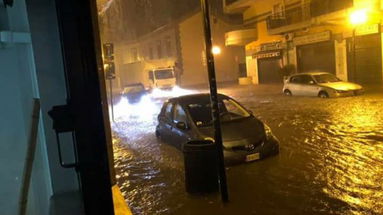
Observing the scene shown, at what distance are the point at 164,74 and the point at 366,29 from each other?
17717 mm

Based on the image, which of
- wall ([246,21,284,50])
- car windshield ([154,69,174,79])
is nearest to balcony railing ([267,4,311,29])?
wall ([246,21,284,50])

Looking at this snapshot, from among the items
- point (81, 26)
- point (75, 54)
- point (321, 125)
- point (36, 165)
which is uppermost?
point (81, 26)

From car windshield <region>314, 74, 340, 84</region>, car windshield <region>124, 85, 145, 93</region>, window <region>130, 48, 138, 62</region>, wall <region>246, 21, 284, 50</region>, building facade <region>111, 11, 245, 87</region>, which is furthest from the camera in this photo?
window <region>130, 48, 138, 62</region>

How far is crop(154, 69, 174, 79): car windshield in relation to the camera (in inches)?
1376

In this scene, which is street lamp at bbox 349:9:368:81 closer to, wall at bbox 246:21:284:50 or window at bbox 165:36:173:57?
wall at bbox 246:21:284:50

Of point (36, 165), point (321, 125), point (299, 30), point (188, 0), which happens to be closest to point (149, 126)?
point (321, 125)

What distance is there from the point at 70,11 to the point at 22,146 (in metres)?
1.16

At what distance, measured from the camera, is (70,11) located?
6.50ft

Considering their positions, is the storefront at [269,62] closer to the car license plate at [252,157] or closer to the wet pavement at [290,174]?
the wet pavement at [290,174]

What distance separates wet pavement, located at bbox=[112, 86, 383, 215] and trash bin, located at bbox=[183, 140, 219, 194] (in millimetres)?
210

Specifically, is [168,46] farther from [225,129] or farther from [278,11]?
[225,129]

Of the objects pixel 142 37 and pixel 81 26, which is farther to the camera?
pixel 142 37

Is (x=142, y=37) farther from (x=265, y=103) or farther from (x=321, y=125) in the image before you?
(x=321, y=125)

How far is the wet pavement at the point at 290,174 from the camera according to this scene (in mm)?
5887
